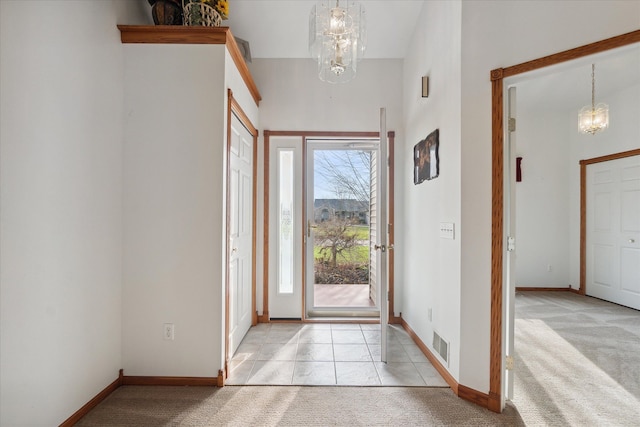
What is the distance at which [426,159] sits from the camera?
2.73 meters

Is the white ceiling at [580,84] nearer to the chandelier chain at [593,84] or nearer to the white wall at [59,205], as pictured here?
the chandelier chain at [593,84]

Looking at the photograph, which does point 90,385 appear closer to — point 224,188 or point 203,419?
point 203,419

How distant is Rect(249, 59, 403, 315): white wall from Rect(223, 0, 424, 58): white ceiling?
5.3 inches

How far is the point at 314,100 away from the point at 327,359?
2710 mm

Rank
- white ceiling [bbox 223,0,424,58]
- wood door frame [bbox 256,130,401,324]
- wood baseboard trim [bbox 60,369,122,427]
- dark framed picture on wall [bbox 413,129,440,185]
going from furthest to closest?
wood door frame [bbox 256,130,401,324] → white ceiling [bbox 223,0,424,58] → dark framed picture on wall [bbox 413,129,440,185] → wood baseboard trim [bbox 60,369,122,427]

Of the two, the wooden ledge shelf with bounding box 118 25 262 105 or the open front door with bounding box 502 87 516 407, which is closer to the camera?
the open front door with bounding box 502 87 516 407

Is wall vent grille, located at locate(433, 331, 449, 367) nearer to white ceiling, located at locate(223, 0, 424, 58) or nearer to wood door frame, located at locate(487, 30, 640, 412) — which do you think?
wood door frame, located at locate(487, 30, 640, 412)

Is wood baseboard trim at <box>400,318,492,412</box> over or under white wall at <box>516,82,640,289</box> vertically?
under

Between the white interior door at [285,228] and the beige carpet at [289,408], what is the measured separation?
1.42m

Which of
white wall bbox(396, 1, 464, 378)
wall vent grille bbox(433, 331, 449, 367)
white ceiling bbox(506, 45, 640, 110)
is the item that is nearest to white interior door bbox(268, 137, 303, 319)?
white wall bbox(396, 1, 464, 378)

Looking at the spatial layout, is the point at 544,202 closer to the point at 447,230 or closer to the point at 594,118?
the point at 594,118

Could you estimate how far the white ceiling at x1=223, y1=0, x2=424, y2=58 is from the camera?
9.33 feet

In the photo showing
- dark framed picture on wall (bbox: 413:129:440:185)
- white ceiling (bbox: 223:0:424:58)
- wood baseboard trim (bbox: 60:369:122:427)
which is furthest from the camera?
white ceiling (bbox: 223:0:424:58)

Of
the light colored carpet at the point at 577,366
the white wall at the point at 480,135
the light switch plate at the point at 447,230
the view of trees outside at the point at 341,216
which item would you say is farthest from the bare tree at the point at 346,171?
the light colored carpet at the point at 577,366
